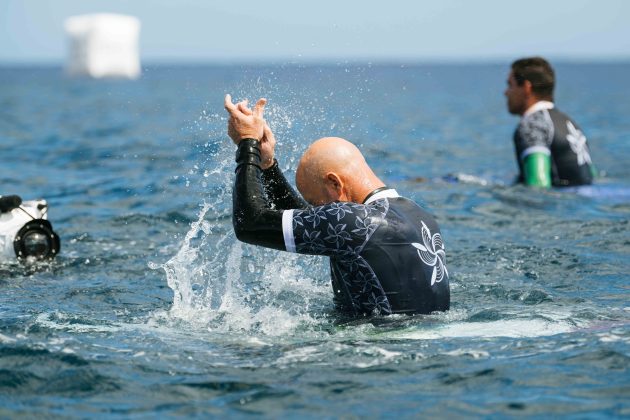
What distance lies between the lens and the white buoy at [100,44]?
440 ft

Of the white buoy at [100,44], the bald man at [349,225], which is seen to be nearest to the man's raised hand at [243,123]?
the bald man at [349,225]

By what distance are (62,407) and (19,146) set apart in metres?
14.9

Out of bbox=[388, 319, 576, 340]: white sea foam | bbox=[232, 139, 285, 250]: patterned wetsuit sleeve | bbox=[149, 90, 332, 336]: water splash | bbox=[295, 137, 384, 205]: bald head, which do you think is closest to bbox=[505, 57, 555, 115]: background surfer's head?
bbox=[149, 90, 332, 336]: water splash

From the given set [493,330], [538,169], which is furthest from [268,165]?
[538,169]

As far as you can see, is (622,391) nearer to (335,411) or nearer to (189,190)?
(335,411)

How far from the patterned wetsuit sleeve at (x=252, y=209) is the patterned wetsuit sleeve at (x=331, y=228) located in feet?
0.25

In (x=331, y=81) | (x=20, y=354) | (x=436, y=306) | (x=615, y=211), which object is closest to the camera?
(x=20, y=354)

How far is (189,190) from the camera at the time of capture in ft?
40.3

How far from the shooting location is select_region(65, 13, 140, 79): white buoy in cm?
13425

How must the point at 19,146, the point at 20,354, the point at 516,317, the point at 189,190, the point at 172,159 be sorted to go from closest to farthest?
the point at 20,354 → the point at 516,317 → the point at 189,190 → the point at 172,159 → the point at 19,146

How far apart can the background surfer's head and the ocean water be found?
110 cm

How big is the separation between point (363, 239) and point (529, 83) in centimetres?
666

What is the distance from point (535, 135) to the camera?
1089 centimetres

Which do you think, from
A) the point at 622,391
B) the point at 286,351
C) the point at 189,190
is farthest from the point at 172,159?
the point at 622,391
